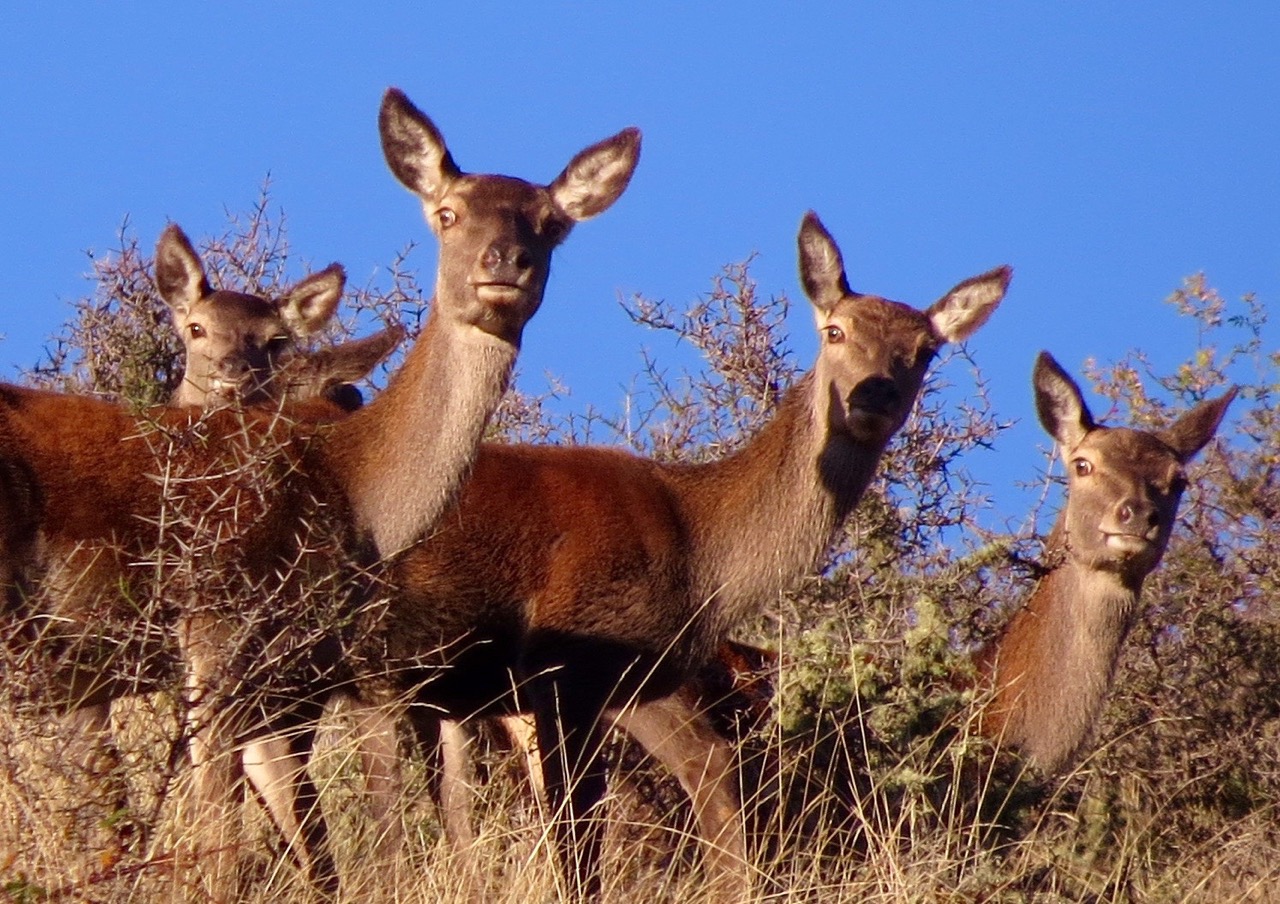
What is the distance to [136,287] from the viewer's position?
1040cm

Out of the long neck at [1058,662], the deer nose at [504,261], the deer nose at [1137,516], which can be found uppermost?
the deer nose at [504,261]

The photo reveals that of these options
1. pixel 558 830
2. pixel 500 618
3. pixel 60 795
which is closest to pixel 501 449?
pixel 500 618

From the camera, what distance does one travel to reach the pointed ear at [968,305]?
28.7ft

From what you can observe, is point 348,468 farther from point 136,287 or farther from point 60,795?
point 136,287

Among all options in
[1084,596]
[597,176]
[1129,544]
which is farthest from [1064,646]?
[597,176]

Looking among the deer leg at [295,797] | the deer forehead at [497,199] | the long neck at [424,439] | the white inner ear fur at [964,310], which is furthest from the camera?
the white inner ear fur at [964,310]

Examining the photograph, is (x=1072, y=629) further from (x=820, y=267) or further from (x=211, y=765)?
(x=211, y=765)

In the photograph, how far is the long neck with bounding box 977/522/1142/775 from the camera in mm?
8094

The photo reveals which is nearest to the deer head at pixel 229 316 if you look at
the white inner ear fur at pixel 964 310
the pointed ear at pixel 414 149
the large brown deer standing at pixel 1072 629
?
the pointed ear at pixel 414 149

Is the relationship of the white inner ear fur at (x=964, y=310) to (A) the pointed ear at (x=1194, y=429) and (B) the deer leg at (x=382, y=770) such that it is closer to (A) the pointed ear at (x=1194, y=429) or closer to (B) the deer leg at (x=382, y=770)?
(A) the pointed ear at (x=1194, y=429)

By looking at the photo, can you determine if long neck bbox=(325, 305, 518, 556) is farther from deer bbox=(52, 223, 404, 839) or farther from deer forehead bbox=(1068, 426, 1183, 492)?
deer forehead bbox=(1068, 426, 1183, 492)

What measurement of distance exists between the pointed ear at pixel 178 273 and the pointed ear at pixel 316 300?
1.44ft

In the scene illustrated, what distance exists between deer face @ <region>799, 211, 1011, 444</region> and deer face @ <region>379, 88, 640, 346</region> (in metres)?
1.11

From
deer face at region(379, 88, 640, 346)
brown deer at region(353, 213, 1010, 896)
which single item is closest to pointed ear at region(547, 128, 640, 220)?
deer face at region(379, 88, 640, 346)
